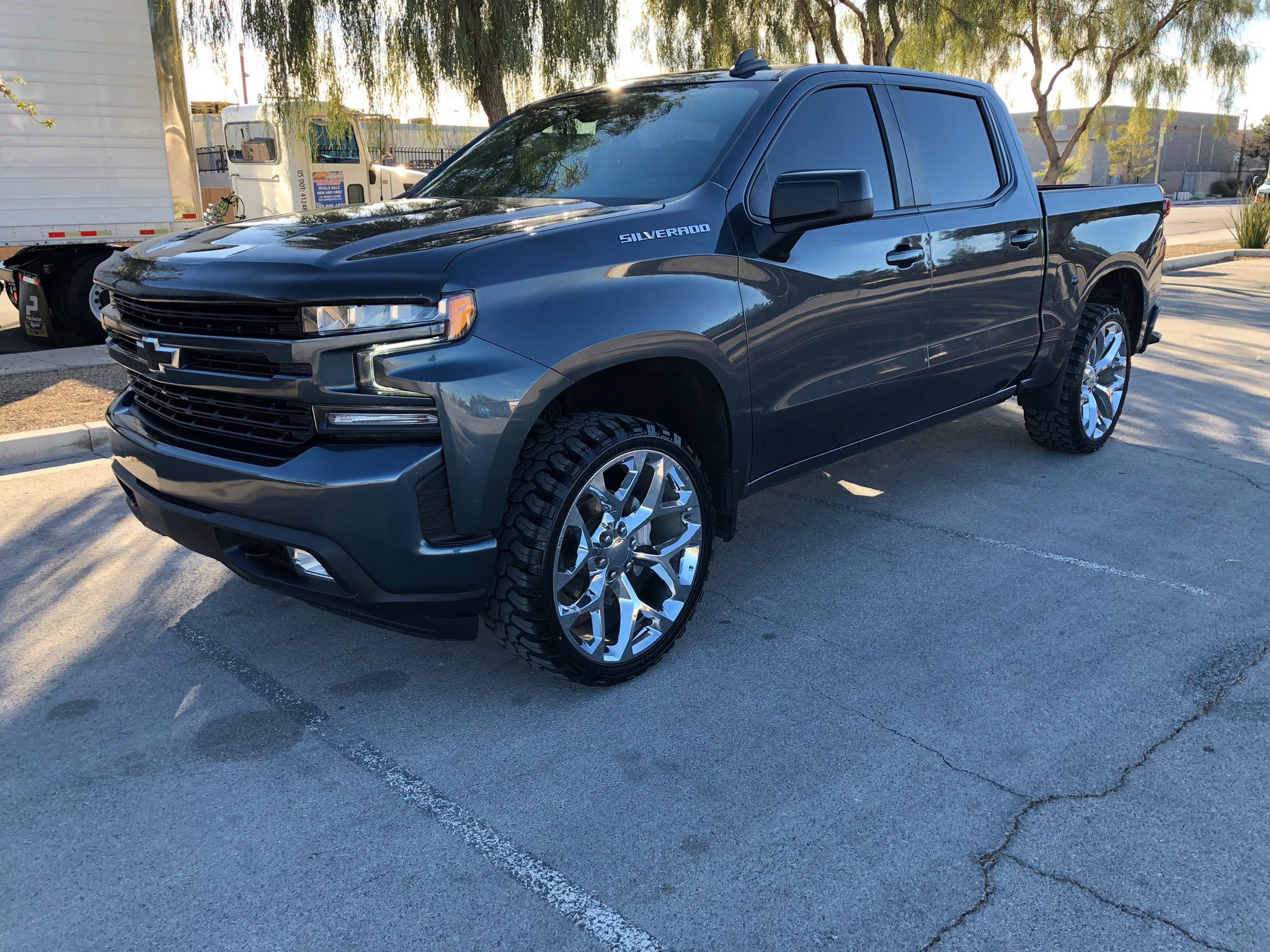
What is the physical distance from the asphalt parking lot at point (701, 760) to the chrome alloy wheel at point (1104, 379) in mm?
1171

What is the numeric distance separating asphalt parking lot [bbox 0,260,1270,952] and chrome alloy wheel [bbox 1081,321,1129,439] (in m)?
1.17

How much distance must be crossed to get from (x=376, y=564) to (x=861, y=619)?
1928 mm

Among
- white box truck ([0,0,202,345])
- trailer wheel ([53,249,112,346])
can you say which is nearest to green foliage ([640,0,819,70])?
white box truck ([0,0,202,345])

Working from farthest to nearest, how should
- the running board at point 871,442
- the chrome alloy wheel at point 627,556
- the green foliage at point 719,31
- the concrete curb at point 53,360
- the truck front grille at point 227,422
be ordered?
the green foliage at point 719,31 < the concrete curb at point 53,360 < the running board at point 871,442 < the chrome alloy wheel at point 627,556 < the truck front grille at point 227,422

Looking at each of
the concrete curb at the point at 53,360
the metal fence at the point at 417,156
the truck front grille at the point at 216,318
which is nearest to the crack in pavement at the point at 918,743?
the truck front grille at the point at 216,318

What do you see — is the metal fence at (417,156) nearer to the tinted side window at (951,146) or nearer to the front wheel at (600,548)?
the tinted side window at (951,146)

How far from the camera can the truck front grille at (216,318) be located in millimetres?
2797

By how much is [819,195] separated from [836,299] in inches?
20.3

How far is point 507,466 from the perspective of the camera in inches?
115

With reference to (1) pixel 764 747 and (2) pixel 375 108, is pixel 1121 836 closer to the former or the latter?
(1) pixel 764 747

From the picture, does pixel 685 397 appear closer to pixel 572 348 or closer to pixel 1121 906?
pixel 572 348

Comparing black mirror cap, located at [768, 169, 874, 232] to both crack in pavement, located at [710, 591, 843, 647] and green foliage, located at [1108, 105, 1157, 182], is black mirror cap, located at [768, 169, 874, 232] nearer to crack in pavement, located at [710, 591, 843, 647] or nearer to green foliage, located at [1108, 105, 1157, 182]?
crack in pavement, located at [710, 591, 843, 647]

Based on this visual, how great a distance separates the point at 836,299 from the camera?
3.88 meters

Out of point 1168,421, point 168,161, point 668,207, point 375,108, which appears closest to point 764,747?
point 668,207
